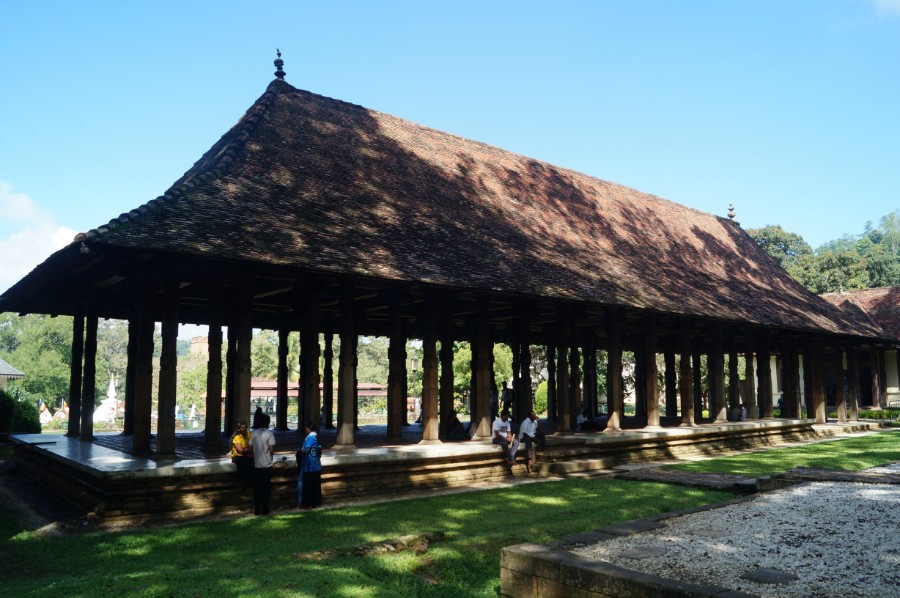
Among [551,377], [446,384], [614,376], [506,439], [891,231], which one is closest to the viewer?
[506,439]

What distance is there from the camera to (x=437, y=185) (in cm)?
1792

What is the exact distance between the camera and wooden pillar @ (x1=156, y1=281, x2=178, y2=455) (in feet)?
37.7

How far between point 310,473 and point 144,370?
3764 mm

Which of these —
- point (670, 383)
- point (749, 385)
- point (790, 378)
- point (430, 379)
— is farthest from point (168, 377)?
point (670, 383)

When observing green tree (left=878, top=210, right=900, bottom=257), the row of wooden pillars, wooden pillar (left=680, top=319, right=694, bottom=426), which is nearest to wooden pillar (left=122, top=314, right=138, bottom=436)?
the row of wooden pillars

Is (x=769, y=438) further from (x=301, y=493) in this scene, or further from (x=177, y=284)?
(x=177, y=284)

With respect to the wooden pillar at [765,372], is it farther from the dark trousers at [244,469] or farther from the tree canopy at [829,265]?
the tree canopy at [829,265]

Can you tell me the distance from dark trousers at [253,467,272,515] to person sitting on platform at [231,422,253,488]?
304 millimetres

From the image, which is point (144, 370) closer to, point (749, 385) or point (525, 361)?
point (525, 361)

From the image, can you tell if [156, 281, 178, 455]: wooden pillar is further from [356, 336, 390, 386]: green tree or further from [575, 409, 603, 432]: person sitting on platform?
[356, 336, 390, 386]: green tree

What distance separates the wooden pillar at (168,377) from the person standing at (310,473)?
227 centimetres

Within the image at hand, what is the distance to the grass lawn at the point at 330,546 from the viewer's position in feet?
21.3

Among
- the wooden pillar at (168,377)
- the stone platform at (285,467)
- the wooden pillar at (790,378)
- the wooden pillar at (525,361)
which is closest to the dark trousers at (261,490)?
the stone platform at (285,467)

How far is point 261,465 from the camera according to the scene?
10.6m
